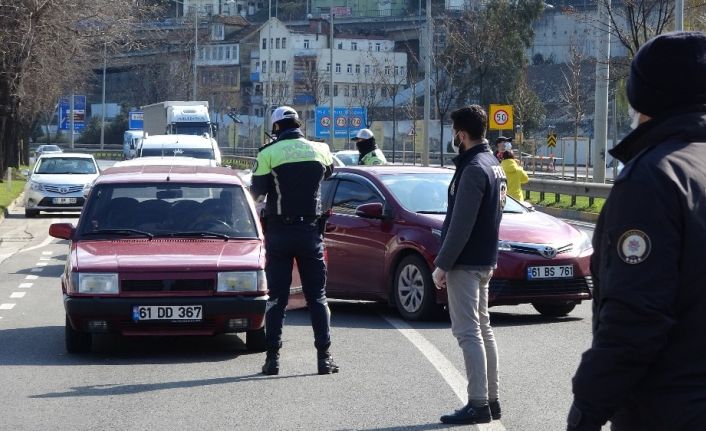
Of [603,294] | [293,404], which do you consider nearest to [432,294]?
[293,404]

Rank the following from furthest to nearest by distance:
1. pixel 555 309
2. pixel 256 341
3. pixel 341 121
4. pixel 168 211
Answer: pixel 341 121, pixel 555 309, pixel 168 211, pixel 256 341

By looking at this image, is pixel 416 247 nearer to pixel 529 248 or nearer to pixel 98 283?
pixel 529 248

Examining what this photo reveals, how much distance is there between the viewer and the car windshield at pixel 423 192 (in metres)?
12.8

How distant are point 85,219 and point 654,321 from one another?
27.1 feet

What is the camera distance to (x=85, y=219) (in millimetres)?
10711

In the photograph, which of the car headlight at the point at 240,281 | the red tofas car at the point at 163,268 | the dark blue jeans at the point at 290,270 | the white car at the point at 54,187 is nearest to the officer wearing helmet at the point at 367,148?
the red tofas car at the point at 163,268

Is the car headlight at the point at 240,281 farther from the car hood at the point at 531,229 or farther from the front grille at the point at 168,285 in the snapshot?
the car hood at the point at 531,229

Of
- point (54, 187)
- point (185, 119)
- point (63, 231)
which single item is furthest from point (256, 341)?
point (185, 119)

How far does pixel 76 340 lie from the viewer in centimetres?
996

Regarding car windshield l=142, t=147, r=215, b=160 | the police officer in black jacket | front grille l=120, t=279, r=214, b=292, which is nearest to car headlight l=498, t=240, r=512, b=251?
front grille l=120, t=279, r=214, b=292

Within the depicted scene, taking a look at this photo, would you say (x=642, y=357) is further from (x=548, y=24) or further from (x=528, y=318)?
(x=548, y=24)

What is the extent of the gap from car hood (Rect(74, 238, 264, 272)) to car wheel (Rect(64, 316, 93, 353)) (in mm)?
559

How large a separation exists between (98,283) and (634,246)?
23.2 feet

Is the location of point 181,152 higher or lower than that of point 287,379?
higher
